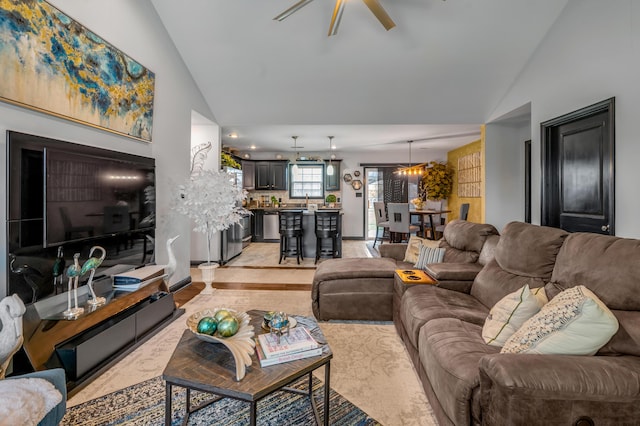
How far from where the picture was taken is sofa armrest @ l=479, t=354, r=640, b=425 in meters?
1.14

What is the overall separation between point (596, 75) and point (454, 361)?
3153 millimetres

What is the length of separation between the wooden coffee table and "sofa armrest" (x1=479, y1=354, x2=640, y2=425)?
29.4 inches

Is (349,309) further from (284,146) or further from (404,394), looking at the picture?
(284,146)

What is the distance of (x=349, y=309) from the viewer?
3.01 metres

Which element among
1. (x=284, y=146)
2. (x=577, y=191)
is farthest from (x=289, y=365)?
(x=284, y=146)

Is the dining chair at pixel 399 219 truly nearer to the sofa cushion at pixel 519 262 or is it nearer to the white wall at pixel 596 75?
the white wall at pixel 596 75

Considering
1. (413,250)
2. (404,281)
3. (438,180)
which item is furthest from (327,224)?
(438,180)

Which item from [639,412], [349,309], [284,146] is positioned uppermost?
[284,146]

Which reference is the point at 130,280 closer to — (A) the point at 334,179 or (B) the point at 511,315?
(B) the point at 511,315

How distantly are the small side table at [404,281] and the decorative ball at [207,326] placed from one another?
1.61 m

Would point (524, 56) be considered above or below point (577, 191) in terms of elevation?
above

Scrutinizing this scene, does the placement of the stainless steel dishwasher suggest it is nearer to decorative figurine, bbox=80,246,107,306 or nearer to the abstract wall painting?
the abstract wall painting

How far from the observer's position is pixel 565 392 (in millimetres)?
1148

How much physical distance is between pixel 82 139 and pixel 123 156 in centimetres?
34
